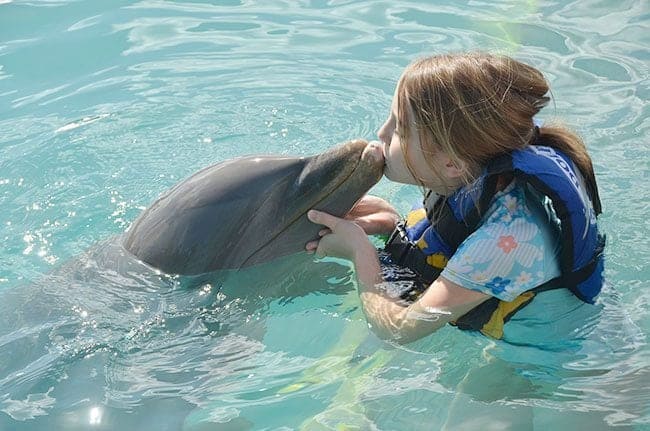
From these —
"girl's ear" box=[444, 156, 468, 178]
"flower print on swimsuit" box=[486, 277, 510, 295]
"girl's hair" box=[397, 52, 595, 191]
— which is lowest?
"flower print on swimsuit" box=[486, 277, 510, 295]

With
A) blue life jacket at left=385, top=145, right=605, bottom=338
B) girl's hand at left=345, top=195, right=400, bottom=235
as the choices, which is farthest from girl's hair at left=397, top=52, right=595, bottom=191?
girl's hand at left=345, top=195, right=400, bottom=235

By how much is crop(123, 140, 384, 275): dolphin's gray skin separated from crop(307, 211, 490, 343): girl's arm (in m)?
0.11

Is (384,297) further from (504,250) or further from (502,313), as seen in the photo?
(504,250)

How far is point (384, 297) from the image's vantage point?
4.96m

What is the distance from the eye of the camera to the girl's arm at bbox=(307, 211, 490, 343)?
4.61 meters

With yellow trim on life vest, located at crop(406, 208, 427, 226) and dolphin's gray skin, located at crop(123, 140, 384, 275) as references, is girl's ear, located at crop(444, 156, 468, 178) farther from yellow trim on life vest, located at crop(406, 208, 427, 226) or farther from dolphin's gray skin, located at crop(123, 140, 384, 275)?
yellow trim on life vest, located at crop(406, 208, 427, 226)

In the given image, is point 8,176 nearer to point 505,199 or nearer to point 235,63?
point 235,63

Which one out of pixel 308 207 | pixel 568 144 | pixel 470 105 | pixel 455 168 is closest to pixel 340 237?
pixel 308 207

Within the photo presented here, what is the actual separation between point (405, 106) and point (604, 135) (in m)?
3.54

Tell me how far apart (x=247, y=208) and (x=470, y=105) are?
4.54 feet

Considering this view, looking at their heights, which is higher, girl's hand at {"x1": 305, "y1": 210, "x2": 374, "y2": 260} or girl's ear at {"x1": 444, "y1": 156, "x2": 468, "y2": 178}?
girl's ear at {"x1": 444, "y1": 156, "x2": 468, "y2": 178}

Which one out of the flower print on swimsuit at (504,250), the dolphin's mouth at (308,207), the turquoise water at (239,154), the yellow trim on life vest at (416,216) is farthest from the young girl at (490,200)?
the turquoise water at (239,154)

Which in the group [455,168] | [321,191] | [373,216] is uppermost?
[455,168]

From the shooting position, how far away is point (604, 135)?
25.2 feet
